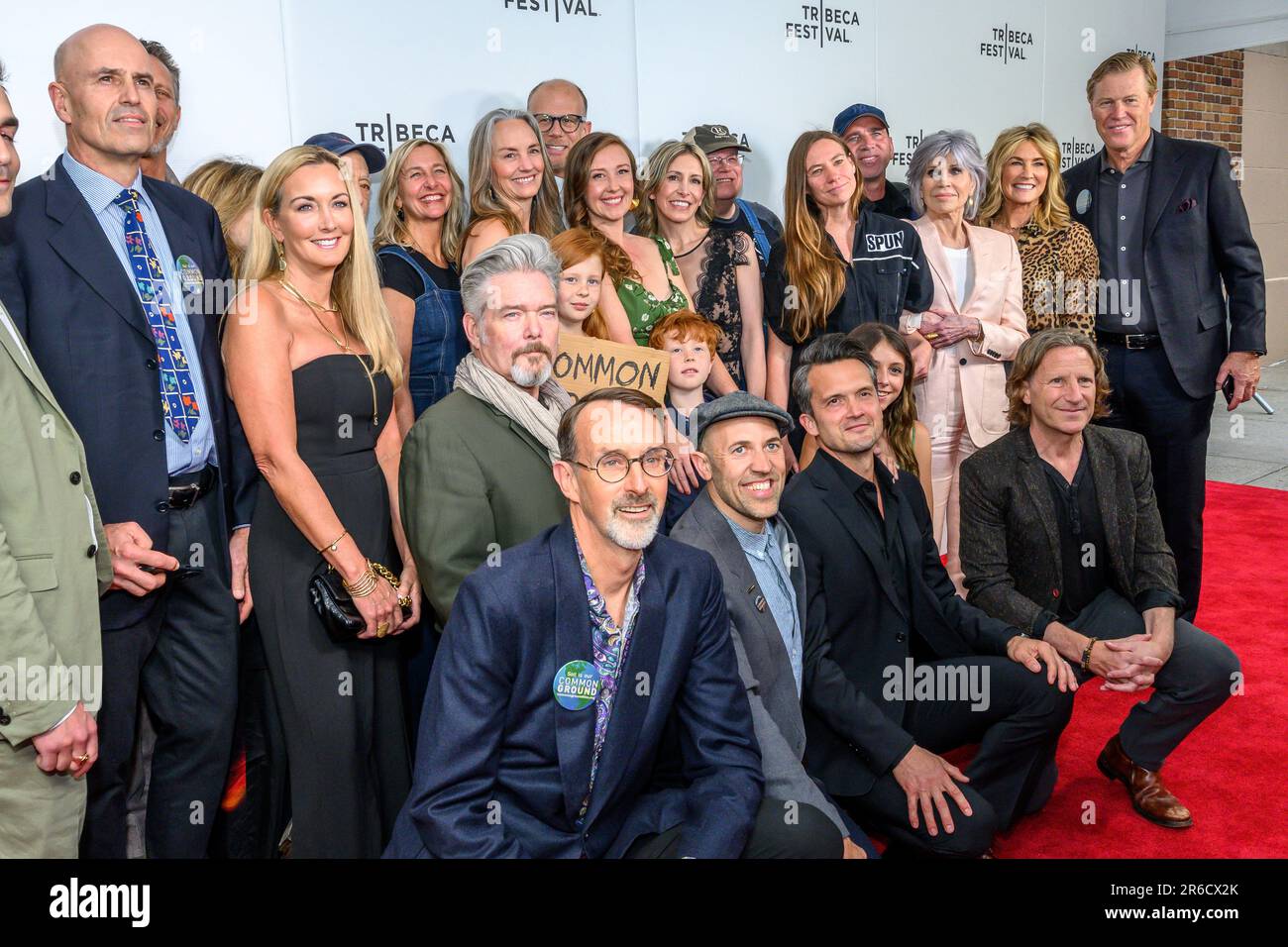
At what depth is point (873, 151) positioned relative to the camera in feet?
16.9

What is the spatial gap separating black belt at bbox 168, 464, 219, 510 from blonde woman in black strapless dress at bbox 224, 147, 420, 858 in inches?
5.5

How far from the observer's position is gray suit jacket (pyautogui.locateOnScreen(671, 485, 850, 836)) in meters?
2.67

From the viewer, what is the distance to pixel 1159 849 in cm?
321

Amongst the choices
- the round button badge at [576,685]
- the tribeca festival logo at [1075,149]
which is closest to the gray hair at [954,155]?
the round button badge at [576,685]

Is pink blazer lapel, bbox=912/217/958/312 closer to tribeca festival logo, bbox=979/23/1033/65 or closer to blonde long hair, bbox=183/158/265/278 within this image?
blonde long hair, bbox=183/158/265/278

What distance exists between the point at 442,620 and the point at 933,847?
141 cm

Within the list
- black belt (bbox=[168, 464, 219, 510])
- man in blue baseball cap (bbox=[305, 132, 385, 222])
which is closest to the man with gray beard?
man in blue baseball cap (bbox=[305, 132, 385, 222])

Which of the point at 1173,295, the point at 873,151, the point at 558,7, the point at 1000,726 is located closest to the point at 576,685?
the point at 1000,726

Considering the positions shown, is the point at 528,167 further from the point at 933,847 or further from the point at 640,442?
the point at 933,847

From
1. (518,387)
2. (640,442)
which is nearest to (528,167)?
(518,387)

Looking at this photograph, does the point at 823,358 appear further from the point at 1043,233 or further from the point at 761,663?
the point at 1043,233

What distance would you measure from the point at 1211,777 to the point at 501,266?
2.79 metres

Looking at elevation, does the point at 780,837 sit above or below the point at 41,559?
below

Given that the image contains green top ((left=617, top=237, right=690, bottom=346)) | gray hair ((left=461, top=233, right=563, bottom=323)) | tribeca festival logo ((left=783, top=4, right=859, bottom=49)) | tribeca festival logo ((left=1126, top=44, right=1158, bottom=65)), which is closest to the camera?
gray hair ((left=461, top=233, right=563, bottom=323))
